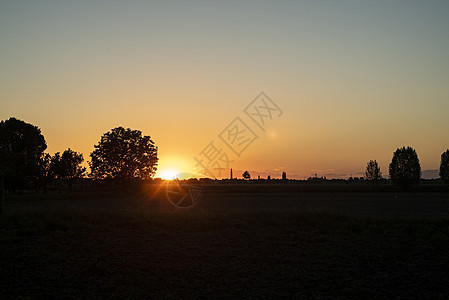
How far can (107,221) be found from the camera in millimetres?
20984

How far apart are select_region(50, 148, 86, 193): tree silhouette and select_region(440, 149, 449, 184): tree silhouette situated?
112 m

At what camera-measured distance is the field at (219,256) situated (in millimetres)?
10938

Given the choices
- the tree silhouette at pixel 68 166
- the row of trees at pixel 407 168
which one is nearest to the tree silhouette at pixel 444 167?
the row of trees at pixel 407 168

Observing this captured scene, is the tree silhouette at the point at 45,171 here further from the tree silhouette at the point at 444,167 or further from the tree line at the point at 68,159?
the tree silhouette at the point at 444,167

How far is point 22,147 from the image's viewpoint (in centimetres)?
7519

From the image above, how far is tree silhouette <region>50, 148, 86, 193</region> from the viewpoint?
9165 centimetres

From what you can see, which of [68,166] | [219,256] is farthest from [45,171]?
[219,256]

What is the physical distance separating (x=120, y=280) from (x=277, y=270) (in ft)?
17.6

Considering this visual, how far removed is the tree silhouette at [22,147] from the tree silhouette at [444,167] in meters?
118

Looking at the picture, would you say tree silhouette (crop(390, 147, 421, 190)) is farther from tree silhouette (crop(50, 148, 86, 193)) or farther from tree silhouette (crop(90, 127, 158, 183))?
tree silhouette (crop(50, 148, 86, 193))

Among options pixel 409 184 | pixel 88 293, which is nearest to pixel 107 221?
pixel 88 293

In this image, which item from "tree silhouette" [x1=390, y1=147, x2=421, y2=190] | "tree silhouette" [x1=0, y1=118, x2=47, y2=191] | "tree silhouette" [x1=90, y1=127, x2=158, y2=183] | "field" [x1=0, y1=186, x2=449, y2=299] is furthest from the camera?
"tree silhouette" [x1=390, y1=147, x2=421, y2=190]

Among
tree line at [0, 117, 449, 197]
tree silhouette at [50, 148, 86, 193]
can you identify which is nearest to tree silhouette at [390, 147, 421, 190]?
tree line at [0, 117, 449, 197]

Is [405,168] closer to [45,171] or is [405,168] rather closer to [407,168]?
[407,168]
